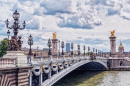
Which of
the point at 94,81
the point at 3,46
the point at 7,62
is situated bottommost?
the point at 94,81

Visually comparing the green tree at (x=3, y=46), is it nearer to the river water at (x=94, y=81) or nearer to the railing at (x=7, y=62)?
the river water at (x=94, y=81)

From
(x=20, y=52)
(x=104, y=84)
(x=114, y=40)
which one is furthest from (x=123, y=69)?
(x=20, y=52)

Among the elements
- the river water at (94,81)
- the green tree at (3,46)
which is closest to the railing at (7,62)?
the river water at (94,81)

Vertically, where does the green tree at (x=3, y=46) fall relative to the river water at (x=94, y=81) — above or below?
above

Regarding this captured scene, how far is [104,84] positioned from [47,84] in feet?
61.1

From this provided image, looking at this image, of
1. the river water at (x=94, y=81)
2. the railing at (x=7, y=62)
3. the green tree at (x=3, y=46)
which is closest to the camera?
the railing at (x=7, y=62)

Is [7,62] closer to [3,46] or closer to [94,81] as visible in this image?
[94,81]

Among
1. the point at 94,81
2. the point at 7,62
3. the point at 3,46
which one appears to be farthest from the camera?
the point at 3,46

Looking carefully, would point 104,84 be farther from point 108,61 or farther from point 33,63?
point 108,61

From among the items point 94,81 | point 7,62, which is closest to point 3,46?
point 94,81

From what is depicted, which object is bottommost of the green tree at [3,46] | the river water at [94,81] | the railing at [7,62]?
the river water at [94,81]

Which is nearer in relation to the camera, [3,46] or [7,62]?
[7,62]

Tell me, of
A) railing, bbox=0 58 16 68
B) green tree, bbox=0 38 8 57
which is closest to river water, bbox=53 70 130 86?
green tree, bbox=0 38 8 57

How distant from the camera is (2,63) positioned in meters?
14.4
